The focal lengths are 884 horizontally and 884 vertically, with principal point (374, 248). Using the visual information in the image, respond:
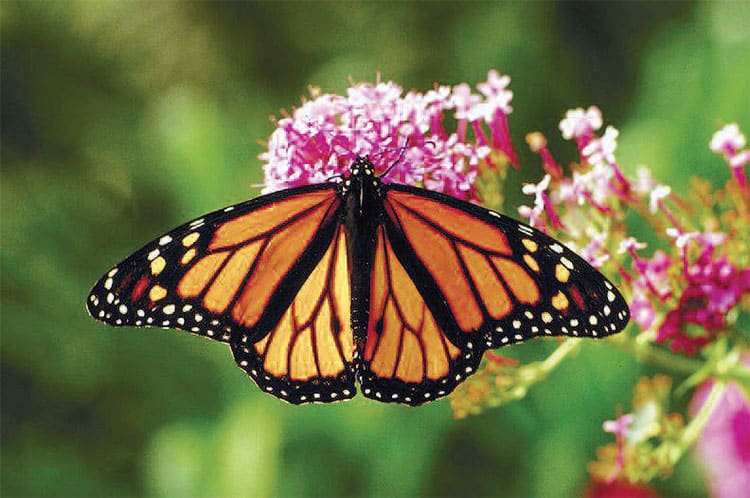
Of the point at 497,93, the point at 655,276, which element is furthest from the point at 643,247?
the point at 497,93

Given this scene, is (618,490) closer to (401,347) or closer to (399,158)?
(401,347)

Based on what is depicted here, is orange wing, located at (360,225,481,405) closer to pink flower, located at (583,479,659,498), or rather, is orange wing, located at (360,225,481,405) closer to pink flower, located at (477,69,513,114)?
pink flower, located at (477,69,513,114)

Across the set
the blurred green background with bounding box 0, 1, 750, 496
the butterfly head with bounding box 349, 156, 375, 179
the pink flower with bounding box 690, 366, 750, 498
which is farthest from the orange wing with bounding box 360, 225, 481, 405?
the blurred green background with bounding box 0, 1, 750, 496

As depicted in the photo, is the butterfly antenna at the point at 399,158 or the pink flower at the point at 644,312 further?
the pink flower at the point at 644,312

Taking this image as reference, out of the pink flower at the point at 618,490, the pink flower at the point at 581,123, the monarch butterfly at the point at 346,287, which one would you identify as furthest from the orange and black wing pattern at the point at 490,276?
the pink flower at the point at 618,490

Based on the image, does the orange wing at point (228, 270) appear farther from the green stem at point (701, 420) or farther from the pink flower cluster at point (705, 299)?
the green stem at point (701, 420)
